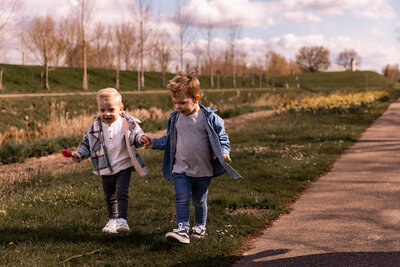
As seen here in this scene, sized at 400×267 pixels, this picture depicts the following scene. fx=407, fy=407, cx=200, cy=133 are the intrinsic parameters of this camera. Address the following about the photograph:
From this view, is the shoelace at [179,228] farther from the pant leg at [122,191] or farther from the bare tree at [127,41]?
the bare tree at [127,41]

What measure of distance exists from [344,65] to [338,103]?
109139mm

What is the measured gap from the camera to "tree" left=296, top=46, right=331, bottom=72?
111625 millimetres

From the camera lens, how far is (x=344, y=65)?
11881cm

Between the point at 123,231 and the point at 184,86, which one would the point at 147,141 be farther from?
the point at 123,231

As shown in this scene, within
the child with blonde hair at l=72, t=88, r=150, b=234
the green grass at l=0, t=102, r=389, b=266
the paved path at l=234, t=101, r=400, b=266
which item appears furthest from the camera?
the child with blonde hair at l=72, t=88, r=150, b=234

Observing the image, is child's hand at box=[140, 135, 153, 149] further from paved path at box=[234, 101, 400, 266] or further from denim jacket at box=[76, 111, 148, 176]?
paved path at box=[234, 101, 400, 266]

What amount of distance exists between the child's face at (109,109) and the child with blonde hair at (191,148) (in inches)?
18.5

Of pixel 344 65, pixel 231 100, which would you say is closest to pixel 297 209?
pixel 231 100

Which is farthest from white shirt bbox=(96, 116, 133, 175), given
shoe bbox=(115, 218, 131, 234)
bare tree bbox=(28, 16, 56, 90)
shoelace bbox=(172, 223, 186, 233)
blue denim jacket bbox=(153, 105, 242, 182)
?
bare tree bbox=(28, 16, 56, 90)

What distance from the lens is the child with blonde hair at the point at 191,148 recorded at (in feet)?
13.0

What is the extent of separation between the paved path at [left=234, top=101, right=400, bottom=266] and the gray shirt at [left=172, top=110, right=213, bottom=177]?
0.94 m

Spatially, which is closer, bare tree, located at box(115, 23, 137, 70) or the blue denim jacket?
the blue denim jacket

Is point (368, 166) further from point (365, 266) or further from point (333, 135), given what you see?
point (365, 266)

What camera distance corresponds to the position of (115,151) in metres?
4.32
